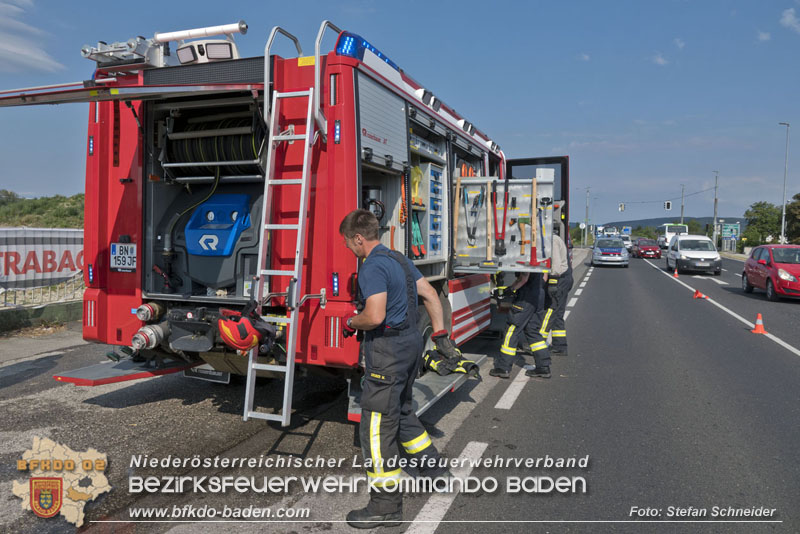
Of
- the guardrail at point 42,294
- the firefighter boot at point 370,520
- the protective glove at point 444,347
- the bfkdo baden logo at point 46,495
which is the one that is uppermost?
the protective glove at point 444,347

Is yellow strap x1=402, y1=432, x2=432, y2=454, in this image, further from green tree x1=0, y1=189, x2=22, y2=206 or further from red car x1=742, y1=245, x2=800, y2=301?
green tree x1=0, y1=189, x2=22, y2=206

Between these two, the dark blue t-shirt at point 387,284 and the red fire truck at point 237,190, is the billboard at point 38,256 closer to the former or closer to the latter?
the red fire truck at point 237,190

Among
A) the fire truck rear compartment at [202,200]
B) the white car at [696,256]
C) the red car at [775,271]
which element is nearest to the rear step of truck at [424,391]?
the fire truck rear compartment at [202,200]

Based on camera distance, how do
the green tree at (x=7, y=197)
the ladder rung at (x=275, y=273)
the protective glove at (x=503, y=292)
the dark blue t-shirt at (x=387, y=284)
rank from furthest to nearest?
1. the green tree at (x=7, y=197)
2. the protective glove at (x=503, y=292)
3. the ladder rung at (x=275, y=273)
4. the dark blue t-shirt at (x=387, y=284)

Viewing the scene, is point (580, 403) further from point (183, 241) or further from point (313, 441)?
point (183, 241)

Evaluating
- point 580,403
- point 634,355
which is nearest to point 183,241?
point 580,403

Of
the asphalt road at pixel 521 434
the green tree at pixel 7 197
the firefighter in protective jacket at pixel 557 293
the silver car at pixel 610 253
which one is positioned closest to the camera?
the asphalt road at pixel 521 434

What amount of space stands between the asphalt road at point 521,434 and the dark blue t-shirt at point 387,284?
48.5 inches

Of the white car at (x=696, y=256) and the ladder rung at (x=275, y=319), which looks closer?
the ladder rung at (x=275, y=319)

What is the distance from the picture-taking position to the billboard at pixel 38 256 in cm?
884

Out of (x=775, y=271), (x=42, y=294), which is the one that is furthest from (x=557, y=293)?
(x=775, y=271)

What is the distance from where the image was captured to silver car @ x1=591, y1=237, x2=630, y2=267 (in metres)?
28.9

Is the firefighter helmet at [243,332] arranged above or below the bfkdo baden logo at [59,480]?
above

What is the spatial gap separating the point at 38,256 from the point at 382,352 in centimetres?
859
